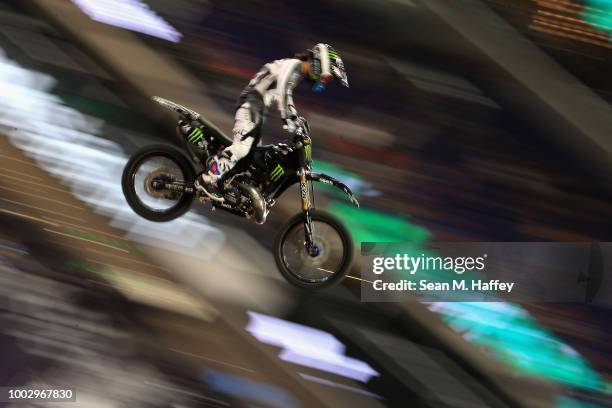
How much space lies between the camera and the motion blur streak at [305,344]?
4.19 metres

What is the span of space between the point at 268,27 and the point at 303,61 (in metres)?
0.47

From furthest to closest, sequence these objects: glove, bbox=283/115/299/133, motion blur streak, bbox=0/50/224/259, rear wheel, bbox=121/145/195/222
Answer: motion blur streak, bbox=0/50/224/259 < rear wheel, bbox=121/145/195/222 < glove, bbox=283/115/299/133

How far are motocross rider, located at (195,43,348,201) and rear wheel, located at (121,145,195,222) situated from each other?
18 cm

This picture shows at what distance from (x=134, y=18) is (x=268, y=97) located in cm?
108

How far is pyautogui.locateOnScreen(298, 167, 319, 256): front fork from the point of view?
3750mm

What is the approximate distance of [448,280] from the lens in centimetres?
414

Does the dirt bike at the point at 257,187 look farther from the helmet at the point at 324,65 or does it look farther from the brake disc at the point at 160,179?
the helmet at the point at 324,65

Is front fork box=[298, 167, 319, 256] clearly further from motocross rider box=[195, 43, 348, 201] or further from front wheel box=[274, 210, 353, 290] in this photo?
motocross rider box=[195, 43, 348, 201]

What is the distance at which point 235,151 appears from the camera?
12.2ft

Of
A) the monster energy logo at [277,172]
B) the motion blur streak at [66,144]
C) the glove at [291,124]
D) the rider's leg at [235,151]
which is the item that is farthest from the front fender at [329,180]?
the motion blur streak at [66,144]

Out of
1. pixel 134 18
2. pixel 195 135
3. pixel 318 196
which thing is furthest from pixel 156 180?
pixel 134 18

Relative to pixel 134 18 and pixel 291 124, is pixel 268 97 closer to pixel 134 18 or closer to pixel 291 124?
pixel 291 124

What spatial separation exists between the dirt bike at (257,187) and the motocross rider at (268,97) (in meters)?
0.05

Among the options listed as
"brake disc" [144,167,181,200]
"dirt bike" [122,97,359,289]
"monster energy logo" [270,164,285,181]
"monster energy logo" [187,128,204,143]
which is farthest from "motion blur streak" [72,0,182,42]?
"monster energy logo" [270,164,285,181]
